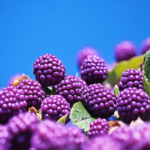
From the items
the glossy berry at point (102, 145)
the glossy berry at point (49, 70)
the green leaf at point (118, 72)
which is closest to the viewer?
the glossy berry at point (102, 145)

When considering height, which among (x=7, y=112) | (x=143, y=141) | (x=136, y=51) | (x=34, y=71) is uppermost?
(x=136, y=51)

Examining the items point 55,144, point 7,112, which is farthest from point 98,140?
point 7,112

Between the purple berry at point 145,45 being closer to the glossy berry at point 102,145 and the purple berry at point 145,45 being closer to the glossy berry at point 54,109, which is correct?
the glossy berry at point 54,109

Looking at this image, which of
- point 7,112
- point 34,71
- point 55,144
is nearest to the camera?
point 55,144

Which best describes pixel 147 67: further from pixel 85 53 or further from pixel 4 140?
pixel 85 53

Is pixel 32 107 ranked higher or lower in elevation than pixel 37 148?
higher

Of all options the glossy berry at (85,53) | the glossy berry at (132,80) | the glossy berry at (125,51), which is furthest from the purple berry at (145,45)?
the glossy berry at (132,80)

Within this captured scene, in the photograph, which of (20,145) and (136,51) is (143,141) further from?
(136,51)
